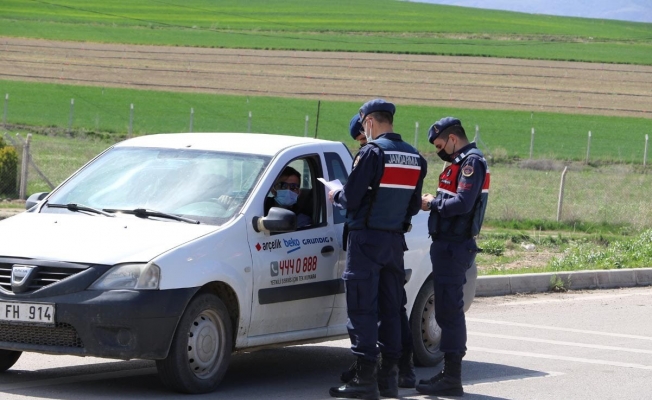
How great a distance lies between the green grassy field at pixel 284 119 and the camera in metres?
44.7

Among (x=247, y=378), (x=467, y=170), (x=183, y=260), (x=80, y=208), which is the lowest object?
(x=247, y=378)

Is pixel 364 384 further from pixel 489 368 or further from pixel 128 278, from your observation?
pixel 489 368

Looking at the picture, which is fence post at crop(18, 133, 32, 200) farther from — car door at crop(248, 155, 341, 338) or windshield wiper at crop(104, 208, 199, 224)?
windshield wiper at crop(104, 208, 199, 224)

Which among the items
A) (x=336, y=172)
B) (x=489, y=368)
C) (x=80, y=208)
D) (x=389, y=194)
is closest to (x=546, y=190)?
(x=489, y=368)

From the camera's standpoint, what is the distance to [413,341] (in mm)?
9344

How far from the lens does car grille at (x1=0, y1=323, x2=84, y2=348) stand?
7.21 metres

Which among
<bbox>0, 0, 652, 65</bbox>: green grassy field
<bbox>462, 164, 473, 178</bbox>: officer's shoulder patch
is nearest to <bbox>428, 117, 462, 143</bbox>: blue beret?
<bbox>462, 164, 473, 178</bbox>: officer's shoulder patch

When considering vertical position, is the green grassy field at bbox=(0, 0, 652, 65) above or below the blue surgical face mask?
above

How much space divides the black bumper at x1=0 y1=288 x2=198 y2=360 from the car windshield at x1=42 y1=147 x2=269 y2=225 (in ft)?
2.81

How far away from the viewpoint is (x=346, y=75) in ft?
193

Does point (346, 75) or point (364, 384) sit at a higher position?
point (346, 75)

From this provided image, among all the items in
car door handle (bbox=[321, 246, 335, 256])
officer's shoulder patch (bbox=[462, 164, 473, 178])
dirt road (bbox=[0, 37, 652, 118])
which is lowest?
car door handle (bbox=[321, 246, 335, 256])

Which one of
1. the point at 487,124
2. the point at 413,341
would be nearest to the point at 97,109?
the point at 487,124

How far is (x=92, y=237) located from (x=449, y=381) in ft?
8.24
